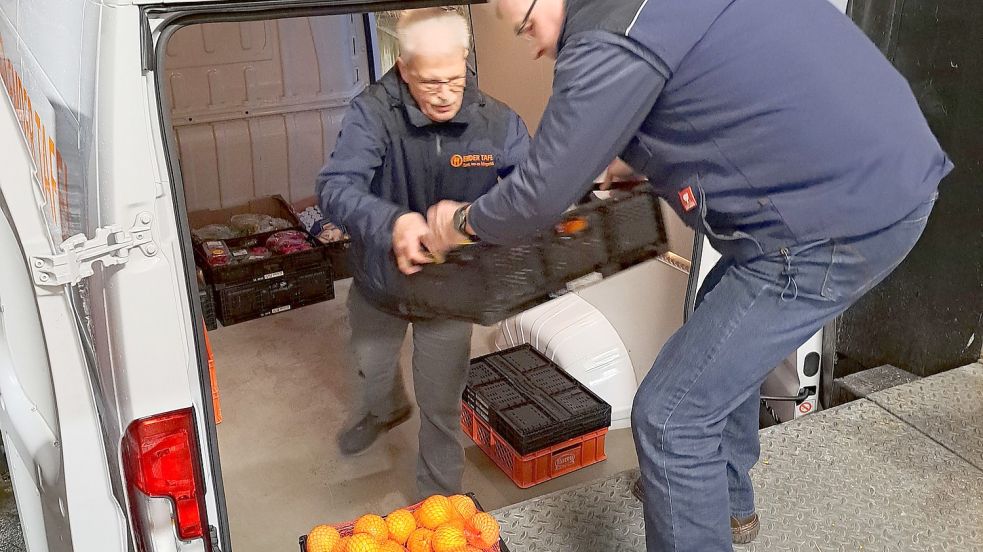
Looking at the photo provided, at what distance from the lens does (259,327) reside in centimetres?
291

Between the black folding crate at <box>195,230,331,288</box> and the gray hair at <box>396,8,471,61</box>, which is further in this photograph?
the black folding crate at <box>195,230,331,288</box>

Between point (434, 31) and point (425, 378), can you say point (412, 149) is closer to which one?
point (434, 31)

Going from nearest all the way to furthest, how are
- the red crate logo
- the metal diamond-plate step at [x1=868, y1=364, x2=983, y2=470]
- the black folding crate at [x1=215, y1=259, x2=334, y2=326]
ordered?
the metal diamond-plate step at [x1=868, y1=364, x2=983, y2=470], the red crate logo, the black folding crate at [x1=215, y1=259, x2=334, y2=326]

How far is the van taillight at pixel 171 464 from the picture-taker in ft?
4.26

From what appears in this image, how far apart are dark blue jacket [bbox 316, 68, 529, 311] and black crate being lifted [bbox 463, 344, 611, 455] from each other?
0.86m

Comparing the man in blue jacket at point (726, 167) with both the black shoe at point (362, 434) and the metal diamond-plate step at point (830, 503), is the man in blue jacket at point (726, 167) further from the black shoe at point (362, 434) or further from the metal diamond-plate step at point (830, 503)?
the black shoe at point (362, 434)

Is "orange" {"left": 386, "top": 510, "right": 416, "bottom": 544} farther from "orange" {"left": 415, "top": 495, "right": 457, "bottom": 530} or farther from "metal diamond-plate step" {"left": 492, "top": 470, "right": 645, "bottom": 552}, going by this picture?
"metal diamond-plate step" {"left": 492, "top": 470, "right": 645, "bottom": 552}

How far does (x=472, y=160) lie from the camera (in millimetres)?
1812

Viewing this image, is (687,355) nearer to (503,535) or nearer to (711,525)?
(711,525)

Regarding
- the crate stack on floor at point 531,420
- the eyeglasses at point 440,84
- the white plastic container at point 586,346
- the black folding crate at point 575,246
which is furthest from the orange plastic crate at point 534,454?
the eyeglasses at point 440,84

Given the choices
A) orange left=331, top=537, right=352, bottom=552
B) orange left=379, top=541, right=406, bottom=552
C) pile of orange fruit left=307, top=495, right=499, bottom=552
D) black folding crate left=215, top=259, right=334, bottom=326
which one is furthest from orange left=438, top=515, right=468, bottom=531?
black folding crate left=215, top=259, right=334, bottom=326

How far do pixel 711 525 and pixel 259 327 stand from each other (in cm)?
182

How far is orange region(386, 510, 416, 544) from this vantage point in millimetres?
1854

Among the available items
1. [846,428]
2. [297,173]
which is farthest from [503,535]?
[297,173]
